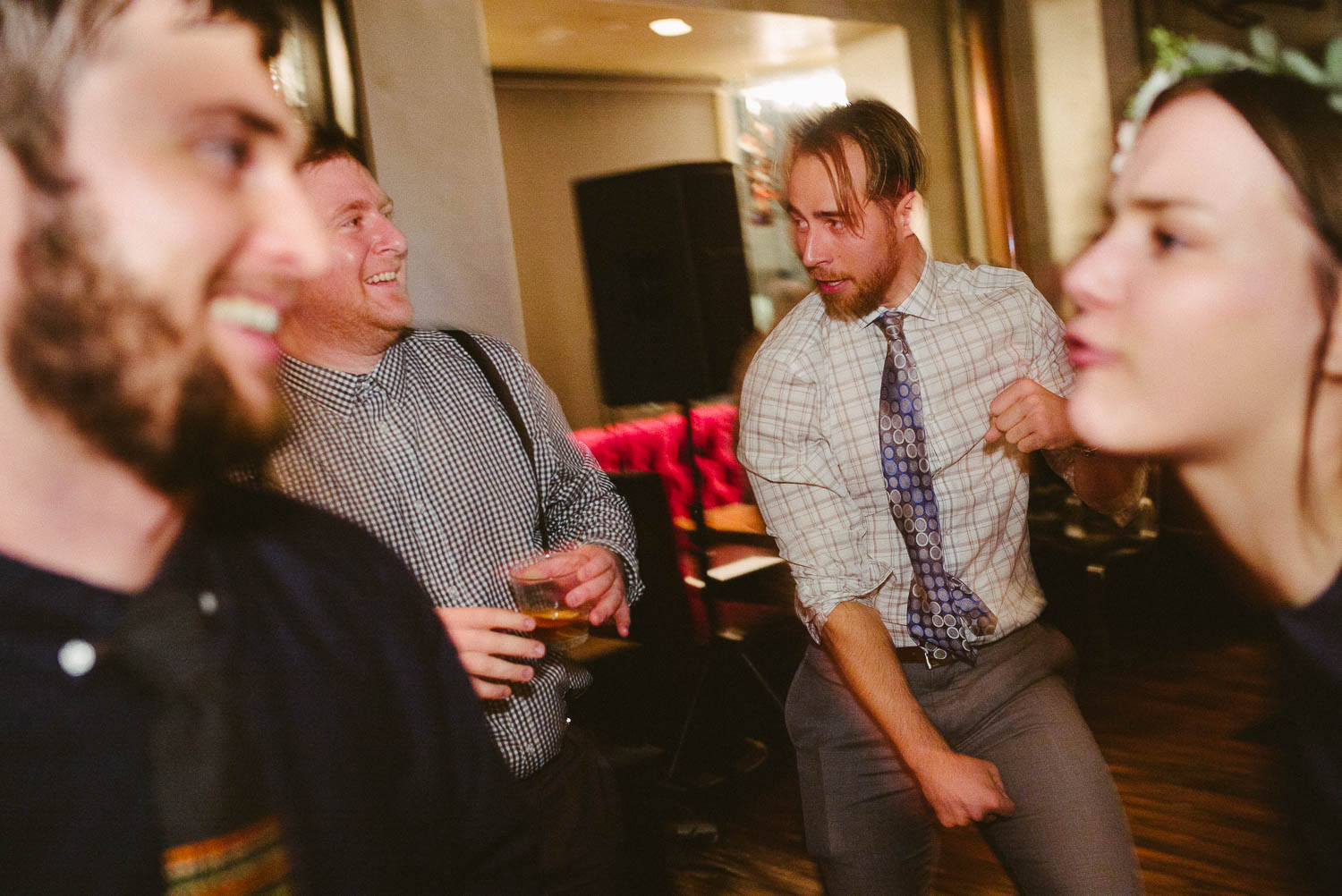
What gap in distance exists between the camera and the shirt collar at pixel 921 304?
70.6 inches

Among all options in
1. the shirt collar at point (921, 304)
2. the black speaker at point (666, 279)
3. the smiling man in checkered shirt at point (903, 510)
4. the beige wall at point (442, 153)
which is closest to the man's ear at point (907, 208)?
the smiling man in checkered shirt at point (903, 510)

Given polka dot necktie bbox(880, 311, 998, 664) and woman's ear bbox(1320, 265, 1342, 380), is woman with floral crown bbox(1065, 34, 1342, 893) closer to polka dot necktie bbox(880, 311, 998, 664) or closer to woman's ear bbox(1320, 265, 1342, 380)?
woman's ear bbox(1320, 265, 1342, 380)

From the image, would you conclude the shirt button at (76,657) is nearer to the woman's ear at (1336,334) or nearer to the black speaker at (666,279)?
the woman's ear at (1336,334)

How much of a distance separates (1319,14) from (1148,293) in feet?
15.3

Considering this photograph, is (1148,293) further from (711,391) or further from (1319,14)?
(1319,14)

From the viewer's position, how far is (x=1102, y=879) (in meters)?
1.45

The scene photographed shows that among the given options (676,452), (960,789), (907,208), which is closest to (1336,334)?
(960,789)

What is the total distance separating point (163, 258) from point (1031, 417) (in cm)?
133

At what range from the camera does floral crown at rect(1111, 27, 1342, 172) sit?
3.00ft

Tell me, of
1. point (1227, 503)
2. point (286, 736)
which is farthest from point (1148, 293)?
point (286, 736)

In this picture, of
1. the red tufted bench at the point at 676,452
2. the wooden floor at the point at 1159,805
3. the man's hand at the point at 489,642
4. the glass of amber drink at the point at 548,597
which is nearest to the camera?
the man's hand at the point at 489,642

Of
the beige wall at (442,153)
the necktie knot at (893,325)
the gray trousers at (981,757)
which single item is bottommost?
the gray trousers at (981,757)

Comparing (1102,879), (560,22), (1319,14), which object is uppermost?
(560,22)

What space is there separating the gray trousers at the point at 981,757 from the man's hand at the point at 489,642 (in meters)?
0.62
